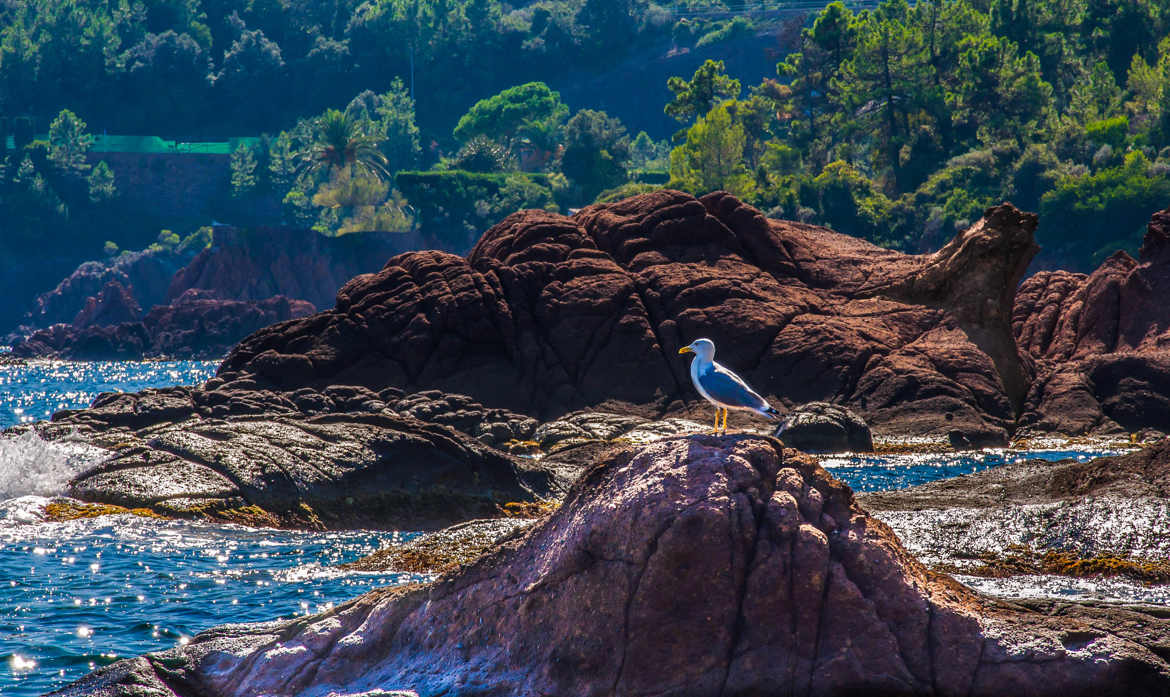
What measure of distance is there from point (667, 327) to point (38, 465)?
18270mm

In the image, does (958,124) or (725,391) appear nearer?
(725,391)

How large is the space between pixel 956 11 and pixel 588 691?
9612 cm

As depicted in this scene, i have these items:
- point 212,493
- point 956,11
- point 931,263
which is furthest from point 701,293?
point 956,11

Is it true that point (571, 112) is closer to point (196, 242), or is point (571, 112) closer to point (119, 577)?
point (196, 242)

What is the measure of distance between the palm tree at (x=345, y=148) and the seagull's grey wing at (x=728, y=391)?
107 m

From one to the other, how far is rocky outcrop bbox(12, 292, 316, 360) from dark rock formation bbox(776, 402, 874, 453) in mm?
63876

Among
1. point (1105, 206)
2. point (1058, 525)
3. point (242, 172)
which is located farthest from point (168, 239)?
point (1058, 525)

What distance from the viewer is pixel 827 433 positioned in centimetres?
2878

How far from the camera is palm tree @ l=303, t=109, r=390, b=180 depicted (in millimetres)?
114750

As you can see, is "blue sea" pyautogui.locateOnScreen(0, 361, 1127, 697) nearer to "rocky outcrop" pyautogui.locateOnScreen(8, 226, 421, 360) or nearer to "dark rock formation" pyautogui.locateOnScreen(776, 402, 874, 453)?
"dark rock formation" pyautogui.locateOnScreen(776, 402, 874, 453)

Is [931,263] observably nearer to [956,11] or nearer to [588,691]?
[588,691]

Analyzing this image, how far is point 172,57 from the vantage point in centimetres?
15375

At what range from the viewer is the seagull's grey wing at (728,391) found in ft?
36.6

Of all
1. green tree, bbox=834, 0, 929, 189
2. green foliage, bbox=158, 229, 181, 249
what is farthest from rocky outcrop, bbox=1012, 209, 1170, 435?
green foliage, bbox=158, 229, 181, 249
